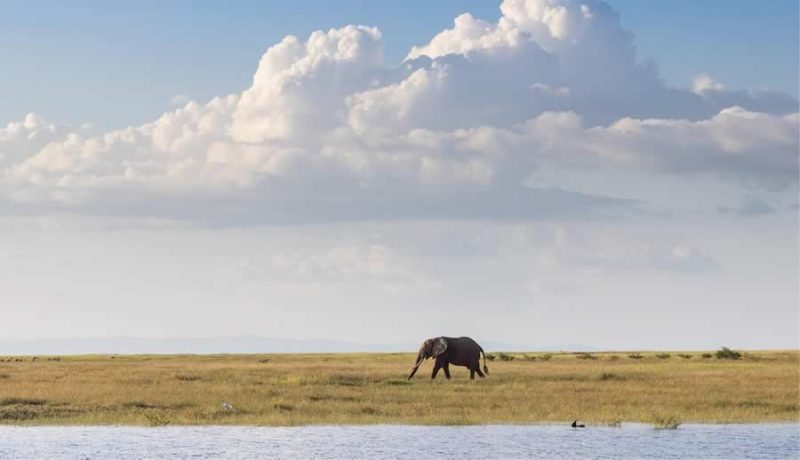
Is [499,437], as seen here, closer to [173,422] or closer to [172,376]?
[173,422]

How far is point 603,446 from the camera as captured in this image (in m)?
28.0

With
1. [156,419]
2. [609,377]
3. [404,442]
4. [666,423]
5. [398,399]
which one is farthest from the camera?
[609,377]

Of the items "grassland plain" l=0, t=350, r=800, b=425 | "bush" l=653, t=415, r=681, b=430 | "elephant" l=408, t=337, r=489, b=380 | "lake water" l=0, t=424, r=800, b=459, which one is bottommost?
"lake water" l=0, t=424, r=800, b=459

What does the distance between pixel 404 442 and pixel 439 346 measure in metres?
24.8

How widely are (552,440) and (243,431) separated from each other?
829 cm

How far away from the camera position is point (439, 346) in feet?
176

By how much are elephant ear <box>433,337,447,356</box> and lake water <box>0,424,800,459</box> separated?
817 inches

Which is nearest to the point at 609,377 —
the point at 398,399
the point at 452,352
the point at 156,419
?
the point at 452,352

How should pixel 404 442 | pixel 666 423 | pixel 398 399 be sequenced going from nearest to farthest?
pixel 404 442 < pixel 666 423 < pixel 398 399

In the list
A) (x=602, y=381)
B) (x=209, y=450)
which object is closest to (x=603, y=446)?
(x=209, y=450)

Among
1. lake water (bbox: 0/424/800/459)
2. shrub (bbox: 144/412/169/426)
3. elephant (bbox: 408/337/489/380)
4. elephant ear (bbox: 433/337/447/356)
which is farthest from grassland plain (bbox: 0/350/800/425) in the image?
elephant ear (bbox: 433/337/447/356)

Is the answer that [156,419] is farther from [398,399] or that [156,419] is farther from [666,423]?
[666,423]

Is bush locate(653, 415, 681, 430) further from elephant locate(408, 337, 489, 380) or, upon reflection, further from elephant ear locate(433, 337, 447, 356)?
elephant ear locate(433, 337, 447, 356)

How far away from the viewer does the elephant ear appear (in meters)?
53.2
